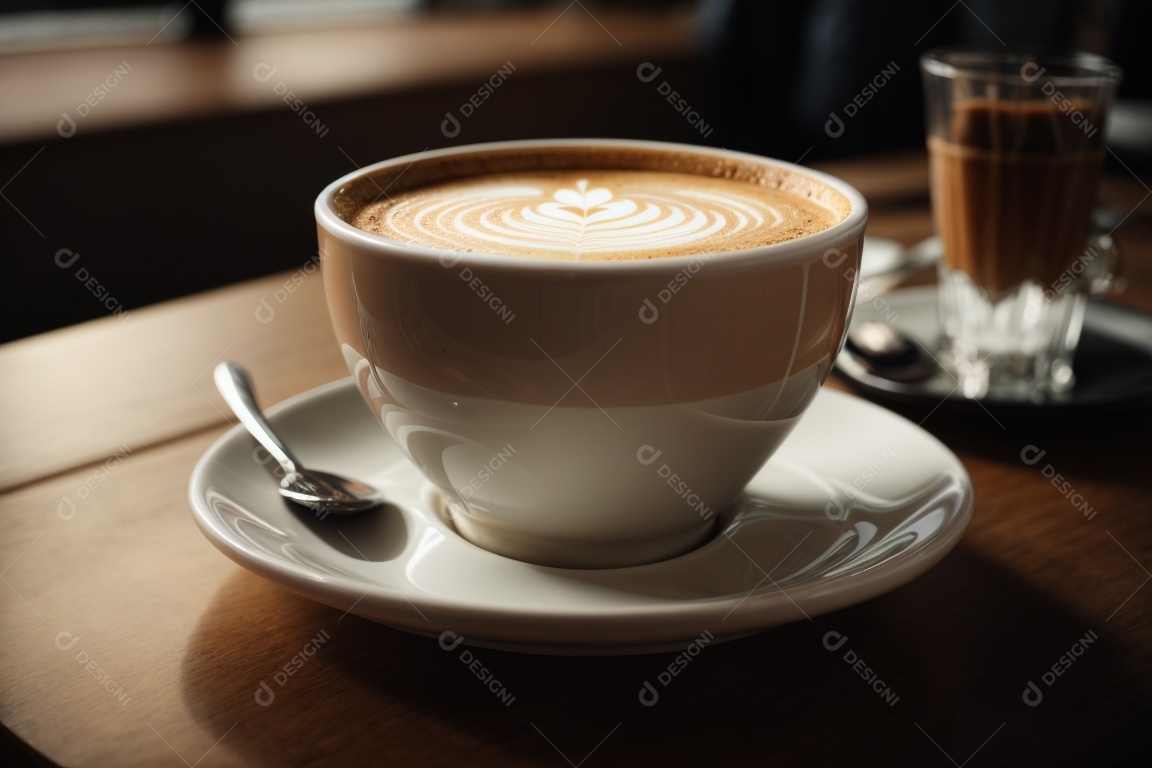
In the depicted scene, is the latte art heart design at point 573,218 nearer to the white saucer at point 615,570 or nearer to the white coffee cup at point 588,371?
the white coffee cup at point 588,371

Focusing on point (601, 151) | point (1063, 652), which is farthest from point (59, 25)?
point (1063, 652)

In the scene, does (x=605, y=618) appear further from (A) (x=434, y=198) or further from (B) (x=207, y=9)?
(B) (x=207, y=9)

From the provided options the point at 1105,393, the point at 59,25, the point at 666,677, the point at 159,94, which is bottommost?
the point at 1105,393

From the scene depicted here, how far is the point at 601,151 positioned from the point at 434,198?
0.47 feet

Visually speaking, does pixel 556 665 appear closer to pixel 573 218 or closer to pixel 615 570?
pixel 615 570

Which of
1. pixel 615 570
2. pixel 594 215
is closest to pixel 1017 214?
pixel 594 215

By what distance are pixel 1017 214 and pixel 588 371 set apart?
0.56m

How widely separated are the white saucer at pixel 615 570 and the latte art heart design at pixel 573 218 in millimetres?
158

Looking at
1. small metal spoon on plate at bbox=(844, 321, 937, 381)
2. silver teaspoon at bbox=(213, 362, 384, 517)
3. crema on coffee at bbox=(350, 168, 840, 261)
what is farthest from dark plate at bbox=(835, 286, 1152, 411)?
silver teaspoon at bbox=(213, 362, 384, 517)

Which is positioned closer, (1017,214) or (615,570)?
(615,570)

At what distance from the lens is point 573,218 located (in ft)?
2.05

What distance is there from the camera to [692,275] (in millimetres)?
480

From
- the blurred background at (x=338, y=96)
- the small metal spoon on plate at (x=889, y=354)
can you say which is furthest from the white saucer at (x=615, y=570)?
the blurred background at (x=338, y=96)

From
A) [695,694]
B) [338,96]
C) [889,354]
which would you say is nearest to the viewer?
[695,694]
